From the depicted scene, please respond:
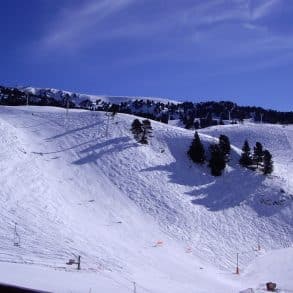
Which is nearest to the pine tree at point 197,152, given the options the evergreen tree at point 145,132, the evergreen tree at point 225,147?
the evergreen tree at point 225,147

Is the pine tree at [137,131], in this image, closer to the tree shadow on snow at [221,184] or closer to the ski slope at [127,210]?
the ski slope at [127,210]

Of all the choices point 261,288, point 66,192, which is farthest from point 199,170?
point 261,288

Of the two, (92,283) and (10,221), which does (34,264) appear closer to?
(92,283)

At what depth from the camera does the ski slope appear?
29.0m

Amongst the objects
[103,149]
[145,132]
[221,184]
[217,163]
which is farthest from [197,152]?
Answer: [103,149]

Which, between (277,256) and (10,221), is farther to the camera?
(277,256)

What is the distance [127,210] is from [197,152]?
16774 millimetres

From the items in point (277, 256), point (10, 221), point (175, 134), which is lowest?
point (277, 256)

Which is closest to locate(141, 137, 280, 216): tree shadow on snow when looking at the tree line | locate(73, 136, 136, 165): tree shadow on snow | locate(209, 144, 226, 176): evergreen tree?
locate(209, 144, 226, 176): evergreen tree

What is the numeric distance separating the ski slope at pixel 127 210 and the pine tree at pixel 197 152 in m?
0.98

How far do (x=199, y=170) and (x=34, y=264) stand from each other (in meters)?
34.4

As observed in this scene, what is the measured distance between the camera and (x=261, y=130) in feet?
356

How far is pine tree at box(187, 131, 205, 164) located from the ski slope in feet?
3.21

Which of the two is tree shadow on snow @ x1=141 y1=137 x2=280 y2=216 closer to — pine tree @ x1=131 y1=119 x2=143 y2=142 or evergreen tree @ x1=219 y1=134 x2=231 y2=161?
evergreen tree @ x1=219 y1=134 x2=231 y2=161
